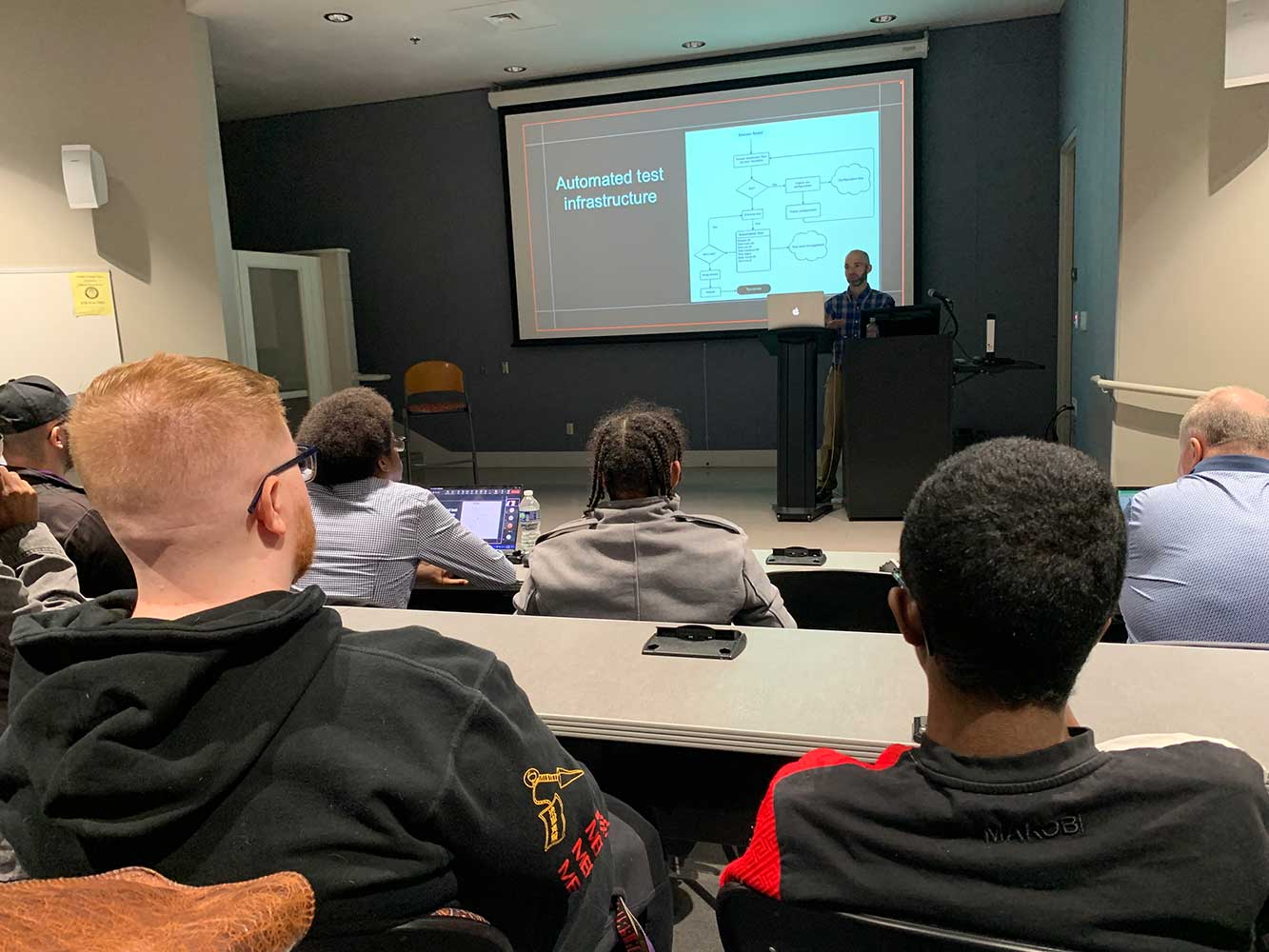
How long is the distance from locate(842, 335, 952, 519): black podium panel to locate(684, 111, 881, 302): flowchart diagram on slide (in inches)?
64.7

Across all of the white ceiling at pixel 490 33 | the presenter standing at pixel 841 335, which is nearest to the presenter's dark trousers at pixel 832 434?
the presenter standing at pixel 841 335

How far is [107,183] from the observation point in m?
4.84

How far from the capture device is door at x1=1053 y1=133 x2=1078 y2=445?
5.62 m

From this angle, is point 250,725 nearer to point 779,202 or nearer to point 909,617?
point 909,617

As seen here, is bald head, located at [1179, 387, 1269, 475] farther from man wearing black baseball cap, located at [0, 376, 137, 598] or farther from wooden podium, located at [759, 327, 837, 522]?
wooden podium, located at [759, 327, 837, 522]

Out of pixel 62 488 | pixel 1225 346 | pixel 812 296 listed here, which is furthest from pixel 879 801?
pixel 812 296

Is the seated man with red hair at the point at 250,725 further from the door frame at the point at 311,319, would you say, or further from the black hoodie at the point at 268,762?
the door frame at the point at 311,319

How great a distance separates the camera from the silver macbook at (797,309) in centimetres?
488

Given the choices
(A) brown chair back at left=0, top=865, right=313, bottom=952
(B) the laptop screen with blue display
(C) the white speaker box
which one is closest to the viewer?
(A) brown chair back at left=0, top=865, right=313, bottom=952

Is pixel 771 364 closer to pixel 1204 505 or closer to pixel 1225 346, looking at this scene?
pixel 1225 346

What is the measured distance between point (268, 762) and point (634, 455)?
40.3 inches

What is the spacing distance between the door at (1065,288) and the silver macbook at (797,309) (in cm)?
180

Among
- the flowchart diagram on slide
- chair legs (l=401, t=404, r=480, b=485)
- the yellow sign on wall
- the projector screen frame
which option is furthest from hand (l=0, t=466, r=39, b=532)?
the flowchart diagram on slide

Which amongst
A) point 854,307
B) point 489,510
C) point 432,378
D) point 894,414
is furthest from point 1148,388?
point 432,378
